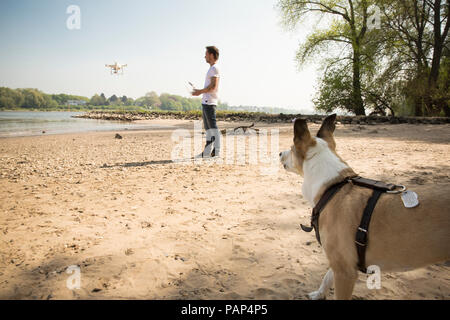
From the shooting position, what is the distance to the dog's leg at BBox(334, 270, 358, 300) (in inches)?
84.8

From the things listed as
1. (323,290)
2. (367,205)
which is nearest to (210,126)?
(323,290)

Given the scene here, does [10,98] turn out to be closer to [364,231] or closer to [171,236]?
[171,236]

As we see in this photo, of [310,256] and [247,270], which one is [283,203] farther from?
[247,270]

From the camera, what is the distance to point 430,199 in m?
1.93

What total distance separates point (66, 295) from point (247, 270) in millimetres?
1927

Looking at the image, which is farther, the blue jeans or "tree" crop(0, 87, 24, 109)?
"tree" crop(0, 87, 24, 109)

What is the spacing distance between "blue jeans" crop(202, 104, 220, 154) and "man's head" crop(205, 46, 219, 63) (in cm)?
162

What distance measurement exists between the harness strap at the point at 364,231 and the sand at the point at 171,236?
0.78m

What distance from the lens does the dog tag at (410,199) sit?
6.37ft

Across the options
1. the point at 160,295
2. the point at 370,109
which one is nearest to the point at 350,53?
the point at 370,109

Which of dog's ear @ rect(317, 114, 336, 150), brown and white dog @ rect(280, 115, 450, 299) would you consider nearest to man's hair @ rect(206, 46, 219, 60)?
dog's ear @ rect(317, 114, 336, 150)

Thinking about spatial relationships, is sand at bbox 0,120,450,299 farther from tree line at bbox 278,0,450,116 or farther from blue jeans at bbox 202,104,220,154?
tree line at bbox 278,0,450,116

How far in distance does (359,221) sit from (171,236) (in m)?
2.63

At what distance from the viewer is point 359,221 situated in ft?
7.07
